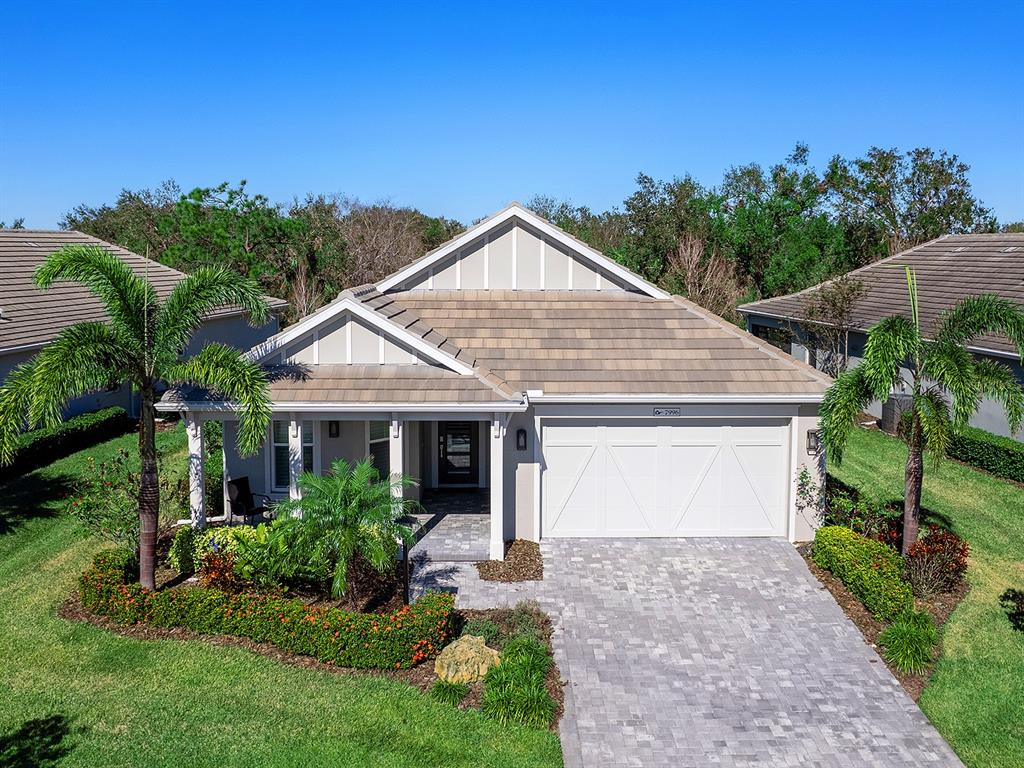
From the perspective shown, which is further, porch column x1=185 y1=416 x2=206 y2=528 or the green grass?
porch column x1=185 y1=416 x2=206 y2=528

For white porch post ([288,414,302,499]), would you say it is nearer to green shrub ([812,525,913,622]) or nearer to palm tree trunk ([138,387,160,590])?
palm tree trunk ([138,387,160,590])

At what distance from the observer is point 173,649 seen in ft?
37.1

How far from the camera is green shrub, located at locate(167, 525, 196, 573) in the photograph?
13336 millimetres

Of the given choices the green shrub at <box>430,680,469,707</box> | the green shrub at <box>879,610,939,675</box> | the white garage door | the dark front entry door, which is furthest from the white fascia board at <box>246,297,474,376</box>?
the green shrub at <box>879,610,939,675</box>

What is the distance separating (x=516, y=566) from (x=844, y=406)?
6.07 m

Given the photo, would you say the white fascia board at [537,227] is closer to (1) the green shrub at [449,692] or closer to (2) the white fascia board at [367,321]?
(2) the white fascia board at [367,321]

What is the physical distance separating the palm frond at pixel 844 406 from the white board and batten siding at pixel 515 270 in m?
6.62

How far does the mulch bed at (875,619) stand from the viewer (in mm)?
10820

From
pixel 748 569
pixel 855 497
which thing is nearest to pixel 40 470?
pixel 748 569

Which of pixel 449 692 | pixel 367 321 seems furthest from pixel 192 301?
pixel 449 692

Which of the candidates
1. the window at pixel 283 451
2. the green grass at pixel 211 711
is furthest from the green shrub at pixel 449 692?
the window at pixel 283 451

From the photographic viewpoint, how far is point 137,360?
12.2 metres

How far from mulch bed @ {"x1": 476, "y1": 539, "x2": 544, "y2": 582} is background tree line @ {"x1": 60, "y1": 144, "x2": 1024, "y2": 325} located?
89.0 ft

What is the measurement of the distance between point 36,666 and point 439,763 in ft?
18.9
